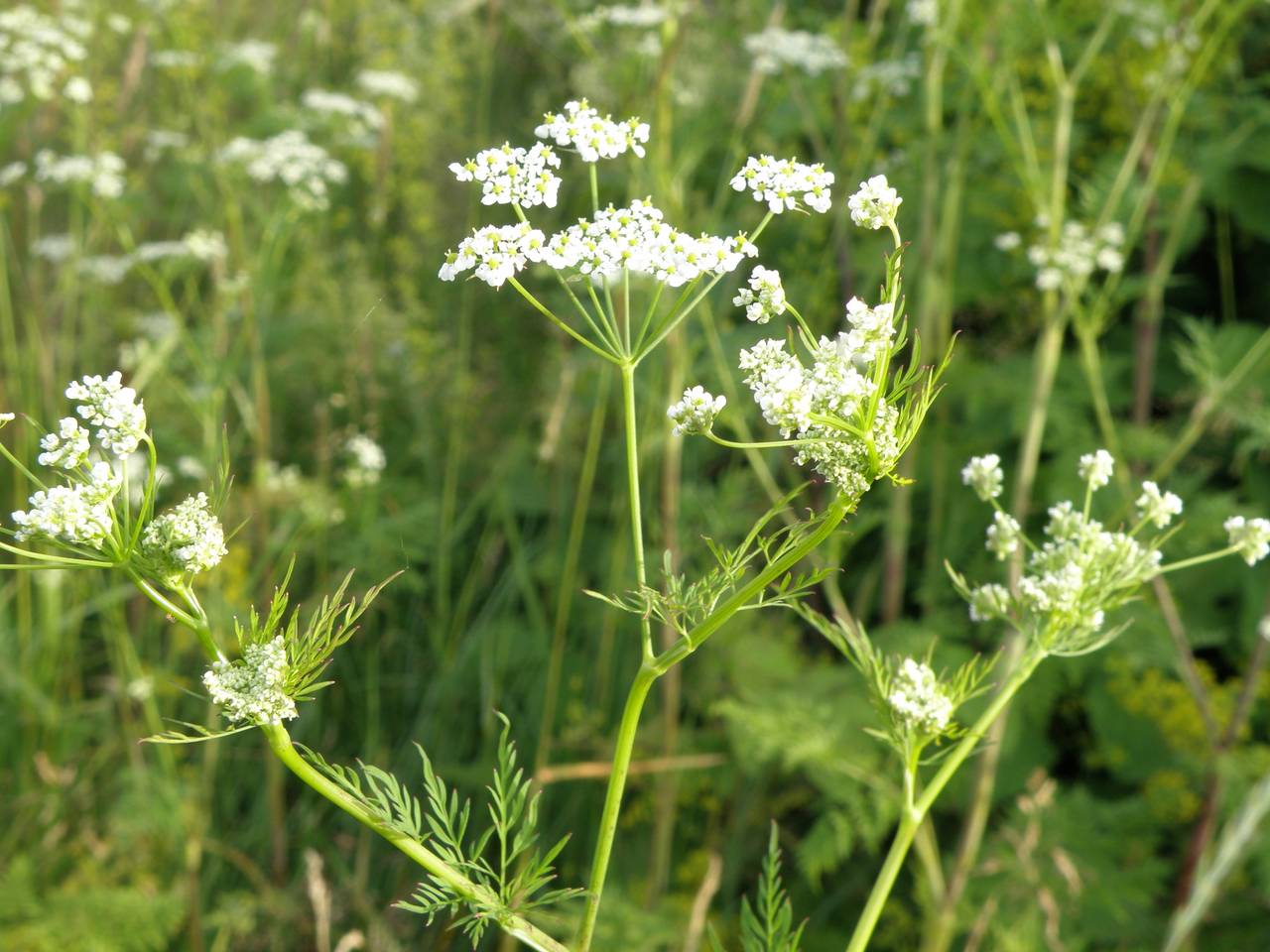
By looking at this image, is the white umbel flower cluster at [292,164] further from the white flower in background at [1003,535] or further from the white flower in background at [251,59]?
the white flower in background at [1003,535]

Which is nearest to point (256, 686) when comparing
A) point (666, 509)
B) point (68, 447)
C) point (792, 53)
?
point (68, 447)

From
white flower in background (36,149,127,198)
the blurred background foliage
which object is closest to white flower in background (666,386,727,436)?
the blurred background foliage

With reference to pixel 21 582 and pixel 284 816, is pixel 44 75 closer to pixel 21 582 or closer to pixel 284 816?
pixel 21 582

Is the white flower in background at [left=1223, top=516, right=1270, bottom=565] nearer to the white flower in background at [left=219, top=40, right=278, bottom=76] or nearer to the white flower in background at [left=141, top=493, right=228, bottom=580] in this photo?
the white flower in background at [left=141, top=493, right=228, bottom=580]

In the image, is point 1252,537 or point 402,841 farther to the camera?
point 1252,537

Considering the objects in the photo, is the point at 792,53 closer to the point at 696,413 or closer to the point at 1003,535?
the point at 1003,535
